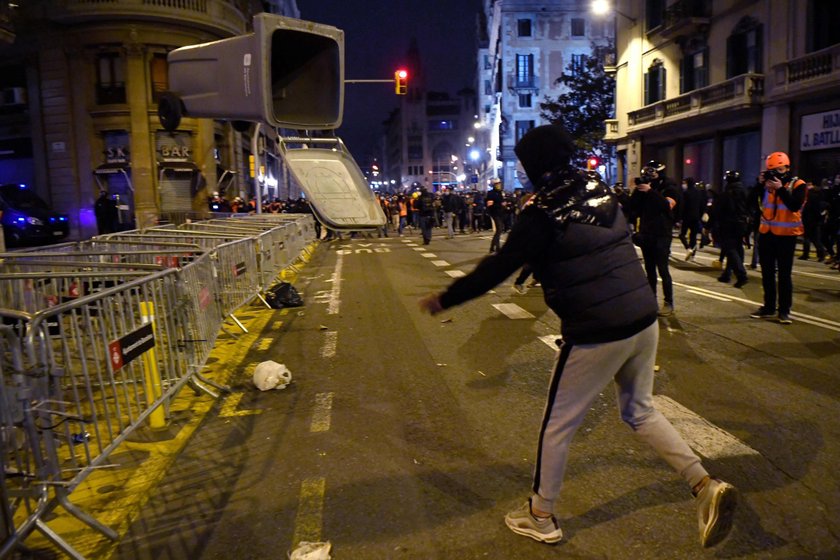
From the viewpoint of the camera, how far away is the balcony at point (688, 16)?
86.4 ft

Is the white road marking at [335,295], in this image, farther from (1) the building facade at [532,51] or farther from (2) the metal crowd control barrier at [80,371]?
(1) the building facade at [532,51]

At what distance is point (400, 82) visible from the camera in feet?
81.8

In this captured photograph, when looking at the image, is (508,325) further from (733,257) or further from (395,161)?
(395,161)

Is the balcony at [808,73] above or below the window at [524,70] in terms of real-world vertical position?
below

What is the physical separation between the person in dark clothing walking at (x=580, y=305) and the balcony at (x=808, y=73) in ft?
67.5

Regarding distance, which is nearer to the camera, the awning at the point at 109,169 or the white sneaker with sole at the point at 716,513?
the white sneaker with sole at the point at 716,513

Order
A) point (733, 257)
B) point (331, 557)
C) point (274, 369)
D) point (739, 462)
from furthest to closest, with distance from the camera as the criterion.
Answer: point (733, 257), point (274, 369), point (739, 462), point (331, 557)

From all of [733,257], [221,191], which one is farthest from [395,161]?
[733,257]

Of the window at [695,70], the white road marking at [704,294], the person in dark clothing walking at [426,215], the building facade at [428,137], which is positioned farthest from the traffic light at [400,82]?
the building facade at [428,137]

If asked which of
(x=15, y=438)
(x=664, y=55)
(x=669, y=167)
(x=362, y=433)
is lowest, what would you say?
(x=362, y=433)

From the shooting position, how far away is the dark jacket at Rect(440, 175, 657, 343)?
291 centimetres

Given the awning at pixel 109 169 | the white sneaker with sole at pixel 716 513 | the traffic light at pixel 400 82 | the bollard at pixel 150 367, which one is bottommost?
the white sneaker with sole at pixel 716 513

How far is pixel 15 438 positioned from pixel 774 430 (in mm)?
4506

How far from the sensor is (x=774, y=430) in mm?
4504
